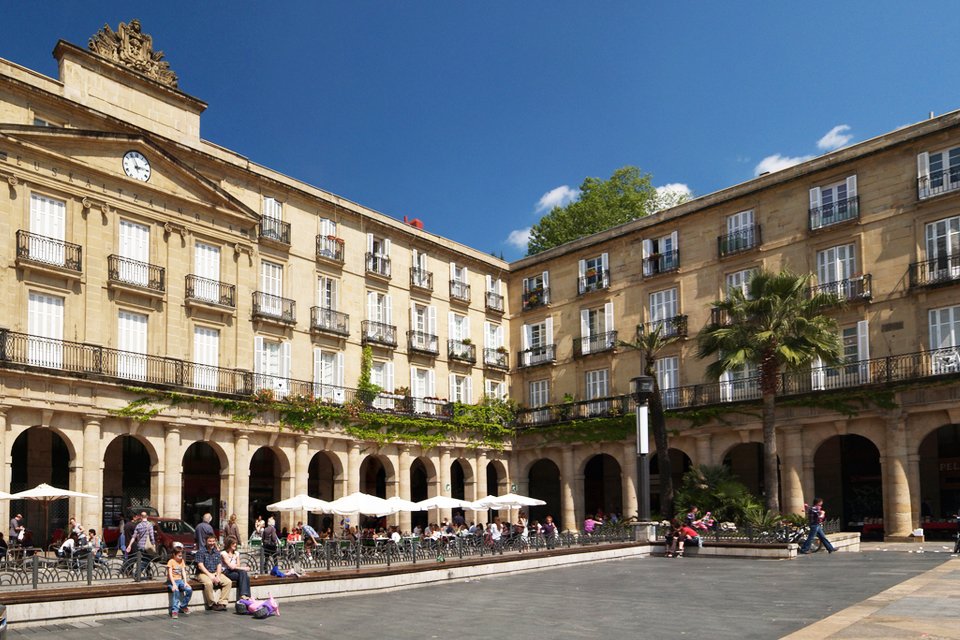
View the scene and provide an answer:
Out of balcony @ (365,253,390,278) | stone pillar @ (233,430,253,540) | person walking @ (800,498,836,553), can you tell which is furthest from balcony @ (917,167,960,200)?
stone pillar @ (233,430,253,540)

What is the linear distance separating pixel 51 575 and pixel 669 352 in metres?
30.8

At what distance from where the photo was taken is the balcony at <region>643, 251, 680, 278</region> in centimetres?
4516

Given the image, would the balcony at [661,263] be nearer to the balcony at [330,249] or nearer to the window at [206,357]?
the balcony at [330,249]

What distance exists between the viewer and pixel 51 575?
19.7 meters

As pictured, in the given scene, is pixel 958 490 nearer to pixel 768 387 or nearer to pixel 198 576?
pixel 768 387

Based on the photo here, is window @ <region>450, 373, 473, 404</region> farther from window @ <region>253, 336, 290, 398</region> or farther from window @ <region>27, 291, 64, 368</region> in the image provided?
window @ <region>27, 291, 64, 368</region>

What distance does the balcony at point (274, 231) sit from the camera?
133 ft

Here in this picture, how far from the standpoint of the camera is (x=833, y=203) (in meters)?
39.6

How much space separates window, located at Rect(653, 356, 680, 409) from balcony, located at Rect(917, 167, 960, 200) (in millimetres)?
12814

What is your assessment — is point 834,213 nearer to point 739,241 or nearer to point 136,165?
point 739,241

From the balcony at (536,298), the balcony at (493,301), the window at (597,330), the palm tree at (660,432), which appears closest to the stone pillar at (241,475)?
the palm tree at (660,432)

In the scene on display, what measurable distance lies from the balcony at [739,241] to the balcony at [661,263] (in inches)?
91.0

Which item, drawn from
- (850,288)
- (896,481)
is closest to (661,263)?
(850,288)

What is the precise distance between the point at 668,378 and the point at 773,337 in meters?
11.6
